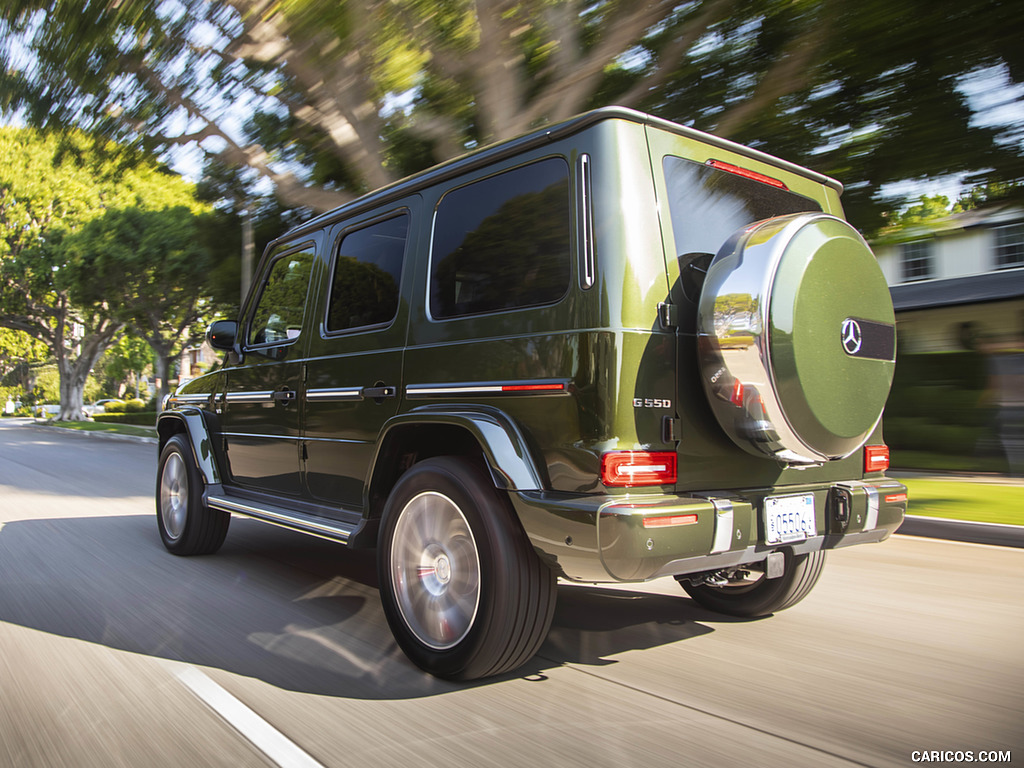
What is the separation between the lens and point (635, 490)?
9.62 feet

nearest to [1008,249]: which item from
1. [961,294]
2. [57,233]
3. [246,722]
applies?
[961,294]

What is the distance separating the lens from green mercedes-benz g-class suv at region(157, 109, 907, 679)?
2.96 meters

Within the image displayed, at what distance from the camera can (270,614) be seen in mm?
4277

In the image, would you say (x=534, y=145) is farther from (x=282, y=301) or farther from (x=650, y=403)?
(x=282, y=301)

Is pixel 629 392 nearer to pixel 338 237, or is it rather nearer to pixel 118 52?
pixel 338 237

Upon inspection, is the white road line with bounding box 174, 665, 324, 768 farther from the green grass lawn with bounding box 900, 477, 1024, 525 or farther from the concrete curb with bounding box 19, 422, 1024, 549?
the green grass lawn with bounding box 900, 477, 1024, 525

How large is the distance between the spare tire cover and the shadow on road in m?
1.29

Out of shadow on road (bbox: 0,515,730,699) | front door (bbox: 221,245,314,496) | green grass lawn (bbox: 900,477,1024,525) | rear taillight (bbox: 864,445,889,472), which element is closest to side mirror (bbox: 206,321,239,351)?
front door (bbox: 221,245,314,496)

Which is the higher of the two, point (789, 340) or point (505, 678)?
point (789, 340)

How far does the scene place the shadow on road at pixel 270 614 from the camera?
3.49 metres

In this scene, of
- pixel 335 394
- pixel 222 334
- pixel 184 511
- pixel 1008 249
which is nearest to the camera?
pixel 335 394

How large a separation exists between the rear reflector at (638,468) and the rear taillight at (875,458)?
129cm

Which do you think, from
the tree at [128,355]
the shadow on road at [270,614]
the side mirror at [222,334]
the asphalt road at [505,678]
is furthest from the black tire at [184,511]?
the tree at [128,355]

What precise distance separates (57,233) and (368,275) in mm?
31487
